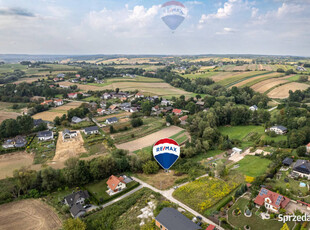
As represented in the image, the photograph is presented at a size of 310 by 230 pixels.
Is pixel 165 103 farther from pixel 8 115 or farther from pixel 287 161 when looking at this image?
pixel 8 115

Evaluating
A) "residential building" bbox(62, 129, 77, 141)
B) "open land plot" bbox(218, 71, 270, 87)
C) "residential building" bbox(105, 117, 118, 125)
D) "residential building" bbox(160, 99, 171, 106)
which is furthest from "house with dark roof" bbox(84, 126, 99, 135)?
"open land plot" bbox(218, 71, 270, 87)

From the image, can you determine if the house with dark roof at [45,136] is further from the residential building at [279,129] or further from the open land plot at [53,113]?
the residential building at [279,129]

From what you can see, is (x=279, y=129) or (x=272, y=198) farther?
(x=279, y=129)

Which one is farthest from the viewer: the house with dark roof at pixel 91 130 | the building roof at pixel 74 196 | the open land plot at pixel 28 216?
the house with dark roof at pixel 91 130

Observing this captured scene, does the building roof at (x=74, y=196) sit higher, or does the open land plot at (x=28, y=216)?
the building roof at (x=74, y=196)

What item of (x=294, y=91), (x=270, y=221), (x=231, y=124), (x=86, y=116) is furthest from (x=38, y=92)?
(x=294, y=91)

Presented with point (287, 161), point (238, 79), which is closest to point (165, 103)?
point (287, 161)

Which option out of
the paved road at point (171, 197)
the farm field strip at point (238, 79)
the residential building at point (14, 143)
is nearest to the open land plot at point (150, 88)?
the farm field strip at point (238, 79)
